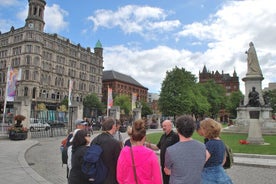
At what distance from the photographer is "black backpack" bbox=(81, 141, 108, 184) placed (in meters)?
3.93

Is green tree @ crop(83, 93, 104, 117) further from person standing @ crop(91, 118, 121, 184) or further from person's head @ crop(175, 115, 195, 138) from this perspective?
person's head @ crop(175, 115, 195, 138)

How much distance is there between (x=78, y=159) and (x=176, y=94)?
4759 centimetres

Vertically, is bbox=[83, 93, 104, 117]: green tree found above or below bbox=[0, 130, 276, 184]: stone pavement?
above

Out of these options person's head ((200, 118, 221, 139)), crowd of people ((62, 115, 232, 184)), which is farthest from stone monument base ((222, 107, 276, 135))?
crowd of people ((62, 115, 232, 184))

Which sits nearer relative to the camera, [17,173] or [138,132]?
[138,132]

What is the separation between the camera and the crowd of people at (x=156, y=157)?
3350 mm

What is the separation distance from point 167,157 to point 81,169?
1.56 metres

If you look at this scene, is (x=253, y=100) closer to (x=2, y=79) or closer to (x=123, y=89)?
(x=2, y=79)

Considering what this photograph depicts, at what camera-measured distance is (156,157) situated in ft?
11.6

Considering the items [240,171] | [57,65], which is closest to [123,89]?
[57,65]

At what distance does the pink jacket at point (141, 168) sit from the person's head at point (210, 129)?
4.50 feet

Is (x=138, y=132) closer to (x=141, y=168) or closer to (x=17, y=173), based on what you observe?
(x=141, y=168)

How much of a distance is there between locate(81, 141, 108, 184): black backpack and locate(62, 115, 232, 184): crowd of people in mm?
87

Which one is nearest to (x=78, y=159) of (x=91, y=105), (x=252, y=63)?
(x=252, y=63)
